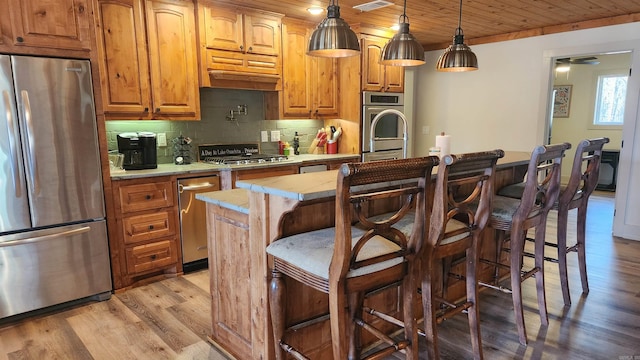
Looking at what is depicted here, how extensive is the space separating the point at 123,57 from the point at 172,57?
406mm

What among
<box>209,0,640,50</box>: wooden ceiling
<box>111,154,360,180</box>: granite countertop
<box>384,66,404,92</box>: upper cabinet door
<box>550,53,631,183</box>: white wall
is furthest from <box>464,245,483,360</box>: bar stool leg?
<box>550,53,631,183</box>: white wall

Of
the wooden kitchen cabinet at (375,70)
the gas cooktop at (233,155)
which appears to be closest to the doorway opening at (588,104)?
the wooden kitchen cabinet at (375,70)

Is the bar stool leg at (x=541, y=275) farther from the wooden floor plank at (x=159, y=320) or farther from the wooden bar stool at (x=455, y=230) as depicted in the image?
the wooden floor plank at (x=159, y=320)

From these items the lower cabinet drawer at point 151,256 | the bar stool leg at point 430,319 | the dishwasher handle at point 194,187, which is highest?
the dishwasher handle at point 194,187

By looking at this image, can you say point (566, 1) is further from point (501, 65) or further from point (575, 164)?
point (575, 164)

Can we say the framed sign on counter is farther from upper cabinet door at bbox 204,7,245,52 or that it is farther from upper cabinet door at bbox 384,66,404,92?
upper cabinet door at bbox 204,7,245,52

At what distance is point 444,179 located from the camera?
164cm

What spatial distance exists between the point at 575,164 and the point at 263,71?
2796mm

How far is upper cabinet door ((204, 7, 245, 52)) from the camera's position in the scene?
3557mm

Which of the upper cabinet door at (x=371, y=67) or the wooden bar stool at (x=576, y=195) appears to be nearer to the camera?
the wooden bar stool at (x=576, y=195)

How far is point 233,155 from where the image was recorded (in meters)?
4.15

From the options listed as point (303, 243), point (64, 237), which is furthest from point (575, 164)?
point (64, 237)

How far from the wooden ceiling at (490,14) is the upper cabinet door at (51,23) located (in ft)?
4.11

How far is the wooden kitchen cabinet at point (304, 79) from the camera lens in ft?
13.8
